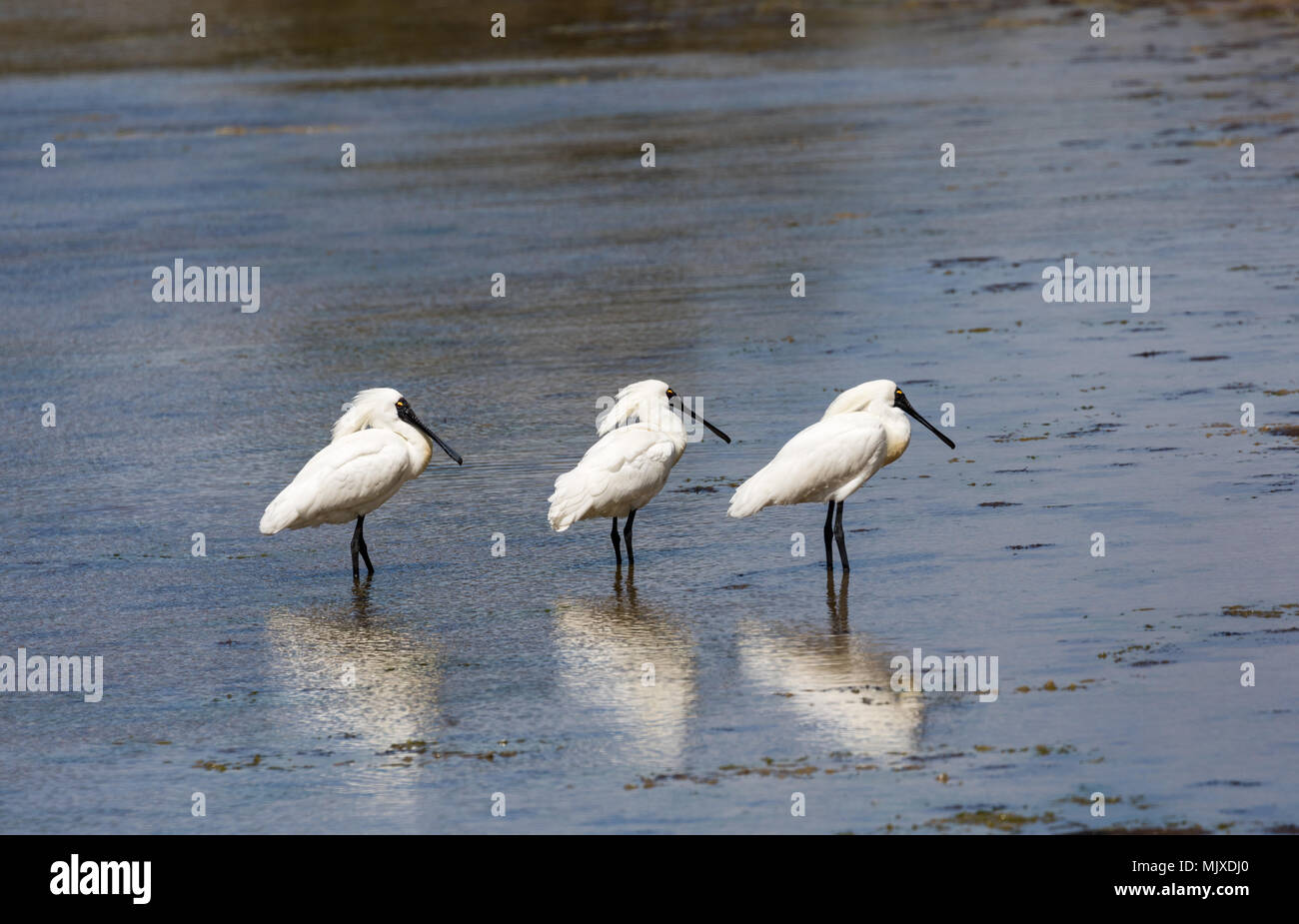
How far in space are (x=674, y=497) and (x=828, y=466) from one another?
1.74 meters

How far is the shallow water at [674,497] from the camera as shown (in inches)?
300

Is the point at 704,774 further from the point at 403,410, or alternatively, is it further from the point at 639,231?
the point at 639,231

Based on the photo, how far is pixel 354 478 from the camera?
10.6 meters

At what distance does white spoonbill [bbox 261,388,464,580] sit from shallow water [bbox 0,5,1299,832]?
0.31m

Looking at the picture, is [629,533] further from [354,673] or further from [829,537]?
[354,673]

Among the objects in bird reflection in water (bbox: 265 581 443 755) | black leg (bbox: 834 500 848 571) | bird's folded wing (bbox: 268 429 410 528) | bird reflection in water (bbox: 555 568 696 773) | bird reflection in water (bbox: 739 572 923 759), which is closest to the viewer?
bird reflection in water (bbox: 739 572 923 759)

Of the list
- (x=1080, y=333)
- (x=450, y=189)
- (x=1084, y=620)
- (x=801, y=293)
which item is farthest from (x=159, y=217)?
(x=1084, y=620)

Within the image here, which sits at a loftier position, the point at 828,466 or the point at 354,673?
the point at 828,466

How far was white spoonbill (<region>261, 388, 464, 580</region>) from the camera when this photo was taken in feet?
34.6

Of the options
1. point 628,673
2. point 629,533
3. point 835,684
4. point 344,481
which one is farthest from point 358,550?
point 835,684

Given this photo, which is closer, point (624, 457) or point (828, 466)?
point (828, 466)

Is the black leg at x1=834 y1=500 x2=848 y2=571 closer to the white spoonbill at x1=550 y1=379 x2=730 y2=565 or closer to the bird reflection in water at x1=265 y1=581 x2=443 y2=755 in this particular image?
the white spoonbill at x1=550 y1=379 x2=730 y2=565

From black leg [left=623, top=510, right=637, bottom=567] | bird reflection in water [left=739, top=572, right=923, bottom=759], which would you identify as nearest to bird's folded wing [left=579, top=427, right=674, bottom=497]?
black leg [left=623, top=510, right=637, bottom=567]

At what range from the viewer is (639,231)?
71.2ft
